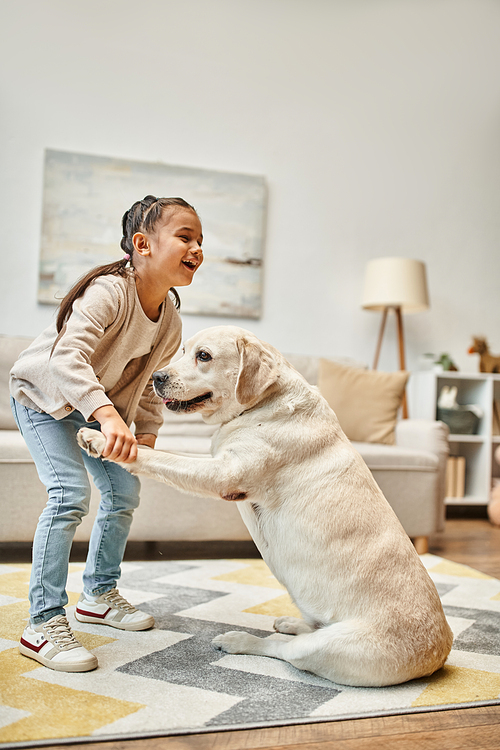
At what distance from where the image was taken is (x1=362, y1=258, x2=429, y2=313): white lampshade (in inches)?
163

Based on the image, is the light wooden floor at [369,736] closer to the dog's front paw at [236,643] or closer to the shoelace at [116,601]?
the dog's front paw at [236,643]

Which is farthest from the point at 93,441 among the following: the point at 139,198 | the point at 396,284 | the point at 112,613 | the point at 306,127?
the point at 306,127

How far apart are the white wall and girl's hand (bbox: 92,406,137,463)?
273cm

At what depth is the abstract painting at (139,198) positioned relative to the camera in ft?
12.9

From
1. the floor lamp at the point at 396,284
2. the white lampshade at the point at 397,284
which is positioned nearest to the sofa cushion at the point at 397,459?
the floor lamp at the point at 396,284

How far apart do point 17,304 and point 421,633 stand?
3.26 meters

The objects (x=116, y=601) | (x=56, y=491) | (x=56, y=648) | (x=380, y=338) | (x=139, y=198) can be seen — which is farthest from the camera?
(x=380, y=338)

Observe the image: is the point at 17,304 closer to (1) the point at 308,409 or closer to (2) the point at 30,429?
(2) the point at 30,429

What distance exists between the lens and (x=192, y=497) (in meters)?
2.72

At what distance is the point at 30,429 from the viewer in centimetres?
164

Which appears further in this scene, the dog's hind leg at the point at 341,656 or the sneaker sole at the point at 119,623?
the sneaker sole at the point at 119,623

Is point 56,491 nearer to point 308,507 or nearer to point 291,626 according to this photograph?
point 308,507

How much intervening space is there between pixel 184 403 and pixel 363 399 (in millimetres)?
2127

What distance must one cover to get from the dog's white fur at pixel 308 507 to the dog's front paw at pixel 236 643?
0.04 feet
